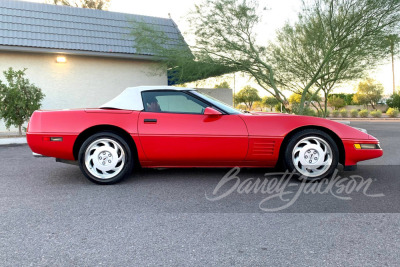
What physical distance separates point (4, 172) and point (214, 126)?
136 inches

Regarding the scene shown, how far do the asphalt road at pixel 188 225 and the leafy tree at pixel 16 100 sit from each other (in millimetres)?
6375

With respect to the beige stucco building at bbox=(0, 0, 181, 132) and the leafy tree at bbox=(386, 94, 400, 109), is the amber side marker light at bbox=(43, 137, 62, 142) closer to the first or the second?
the beige stucco building at bbox=(0, 0, 181, 132)

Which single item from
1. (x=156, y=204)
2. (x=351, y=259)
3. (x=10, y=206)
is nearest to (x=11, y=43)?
(x=10, y=206)

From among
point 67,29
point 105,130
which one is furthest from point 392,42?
point 67,29

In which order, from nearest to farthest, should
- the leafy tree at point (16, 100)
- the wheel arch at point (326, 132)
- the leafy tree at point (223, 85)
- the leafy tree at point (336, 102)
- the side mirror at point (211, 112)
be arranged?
the side mirror at point (211, 112) → the wheel arch at point (326, 132) → the leafy tree at point (16, 100) → the leafy tree at point (223, 85) → the leafy tree at point (336, 102)

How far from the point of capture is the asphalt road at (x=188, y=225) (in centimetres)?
219

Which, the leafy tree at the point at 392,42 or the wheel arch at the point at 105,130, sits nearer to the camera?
the wheel arch at the point at 105,130

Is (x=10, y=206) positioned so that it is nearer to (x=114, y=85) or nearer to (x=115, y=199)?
(x=115, y=199)

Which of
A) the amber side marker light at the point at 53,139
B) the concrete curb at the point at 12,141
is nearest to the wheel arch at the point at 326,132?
the amber side marker light at the point at 53,139

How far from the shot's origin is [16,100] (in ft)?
32.5

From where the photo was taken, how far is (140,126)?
432 centimetres

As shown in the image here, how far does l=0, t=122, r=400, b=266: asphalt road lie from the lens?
7.19 feet
